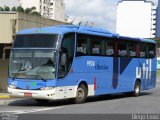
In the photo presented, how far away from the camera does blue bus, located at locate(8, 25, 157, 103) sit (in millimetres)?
18141

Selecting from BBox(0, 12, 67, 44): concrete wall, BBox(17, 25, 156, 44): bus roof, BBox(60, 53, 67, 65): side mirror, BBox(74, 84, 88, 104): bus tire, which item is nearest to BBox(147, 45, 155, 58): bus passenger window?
BBox(17, 25, 156, 44): bus roof

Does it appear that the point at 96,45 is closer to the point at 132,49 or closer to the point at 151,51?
the point at 132,49

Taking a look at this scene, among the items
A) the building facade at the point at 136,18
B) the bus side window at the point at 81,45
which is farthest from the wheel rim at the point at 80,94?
the building facade at the point at 136,18

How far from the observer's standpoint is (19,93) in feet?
60.3

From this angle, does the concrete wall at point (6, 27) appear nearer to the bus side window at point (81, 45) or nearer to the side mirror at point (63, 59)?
the bus side window at point (81, 45)

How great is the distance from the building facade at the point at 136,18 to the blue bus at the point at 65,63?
14770cm

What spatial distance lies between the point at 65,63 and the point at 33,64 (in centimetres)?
130

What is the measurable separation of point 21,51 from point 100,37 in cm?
428

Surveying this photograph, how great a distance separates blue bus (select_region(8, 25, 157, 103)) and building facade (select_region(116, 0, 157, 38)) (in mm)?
147703

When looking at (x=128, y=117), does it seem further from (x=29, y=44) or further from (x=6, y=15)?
(x=6, y=15)

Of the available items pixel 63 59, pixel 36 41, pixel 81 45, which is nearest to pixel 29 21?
pixel 81 45

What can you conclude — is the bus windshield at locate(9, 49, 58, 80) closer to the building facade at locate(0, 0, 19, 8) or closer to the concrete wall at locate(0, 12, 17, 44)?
the concrete wall at locate(0, 12, 17, 44)

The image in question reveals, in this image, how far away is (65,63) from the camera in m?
18.6

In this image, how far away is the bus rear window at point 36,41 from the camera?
18.4 meters
